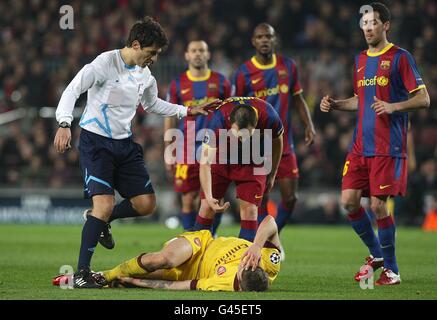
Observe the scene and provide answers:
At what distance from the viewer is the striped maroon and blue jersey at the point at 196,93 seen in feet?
39.9

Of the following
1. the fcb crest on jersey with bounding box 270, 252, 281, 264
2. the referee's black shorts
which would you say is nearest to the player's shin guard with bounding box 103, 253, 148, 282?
the referee's black shorts

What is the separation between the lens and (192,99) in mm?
12172

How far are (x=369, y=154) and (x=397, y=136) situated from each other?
31 centimetres

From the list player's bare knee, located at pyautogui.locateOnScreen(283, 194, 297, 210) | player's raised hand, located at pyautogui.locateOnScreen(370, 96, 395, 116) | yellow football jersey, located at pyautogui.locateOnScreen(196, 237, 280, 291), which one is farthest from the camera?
player's bare knee, located at pyautogui.locateOnScreen(283, 194, 297, 210)

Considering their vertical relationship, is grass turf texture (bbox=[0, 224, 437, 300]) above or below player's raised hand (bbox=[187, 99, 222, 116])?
below

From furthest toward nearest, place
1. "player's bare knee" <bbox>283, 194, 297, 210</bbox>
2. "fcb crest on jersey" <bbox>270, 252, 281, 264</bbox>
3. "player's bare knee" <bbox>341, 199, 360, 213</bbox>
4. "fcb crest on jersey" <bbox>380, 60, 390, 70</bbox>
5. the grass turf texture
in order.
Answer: "player's bare knee" <bbox>283, 194, 297, 210</bbox> < "player's bare knee" <bbox>341, 199, 360, 213</bbox> < "fcb crest on jersey" <bbox>380, 60, 390, 70</bbox> < "fcb crest on jersey" <bbox>270, 252, 281, 264</bbox> < the grass turf texture

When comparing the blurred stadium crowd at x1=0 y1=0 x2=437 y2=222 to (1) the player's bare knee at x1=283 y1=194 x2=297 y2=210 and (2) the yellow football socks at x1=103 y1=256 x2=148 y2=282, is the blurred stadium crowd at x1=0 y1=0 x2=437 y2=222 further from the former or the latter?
(2) the yellow football socks at x1=103 y1=256 x2=148 y2=282

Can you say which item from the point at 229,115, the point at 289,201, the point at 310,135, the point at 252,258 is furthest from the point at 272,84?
the point at 252,258

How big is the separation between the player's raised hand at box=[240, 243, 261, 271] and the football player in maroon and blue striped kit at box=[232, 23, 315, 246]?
4045 mm

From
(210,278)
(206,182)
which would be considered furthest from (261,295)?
(206,182)

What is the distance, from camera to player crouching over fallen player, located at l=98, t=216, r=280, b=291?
25.1 feet

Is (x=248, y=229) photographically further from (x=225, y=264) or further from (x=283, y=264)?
(x=283, y=264)

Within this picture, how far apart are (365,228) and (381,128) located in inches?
40.7

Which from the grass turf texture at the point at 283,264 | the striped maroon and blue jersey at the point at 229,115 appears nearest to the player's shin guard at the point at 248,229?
the grass turf texture at the point at 283,264
